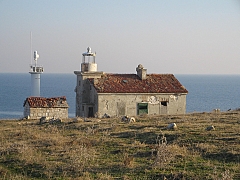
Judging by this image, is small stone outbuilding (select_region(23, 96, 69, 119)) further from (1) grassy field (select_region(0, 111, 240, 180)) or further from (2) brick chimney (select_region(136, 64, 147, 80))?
(1) grassy field (select_region(0, 111, 240, 180))

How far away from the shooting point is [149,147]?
40.0 feet

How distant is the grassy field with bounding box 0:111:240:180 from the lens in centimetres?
929

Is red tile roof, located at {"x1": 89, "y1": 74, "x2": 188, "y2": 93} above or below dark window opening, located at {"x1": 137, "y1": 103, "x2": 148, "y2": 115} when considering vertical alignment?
above

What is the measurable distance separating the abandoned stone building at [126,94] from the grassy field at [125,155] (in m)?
13.0

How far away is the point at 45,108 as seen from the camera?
27.2 m

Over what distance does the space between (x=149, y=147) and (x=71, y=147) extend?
248 cm

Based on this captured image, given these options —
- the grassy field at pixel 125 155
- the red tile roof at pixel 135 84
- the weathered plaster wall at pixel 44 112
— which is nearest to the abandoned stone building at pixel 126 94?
the red tile roof at pixel 135 84

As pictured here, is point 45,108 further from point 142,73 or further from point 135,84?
point 142,73

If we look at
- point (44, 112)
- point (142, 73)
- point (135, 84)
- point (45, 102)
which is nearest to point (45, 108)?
point (44, 112)

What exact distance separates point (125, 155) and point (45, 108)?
1699 cm

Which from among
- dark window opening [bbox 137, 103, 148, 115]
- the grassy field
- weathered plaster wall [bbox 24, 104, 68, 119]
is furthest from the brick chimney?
the grassy field

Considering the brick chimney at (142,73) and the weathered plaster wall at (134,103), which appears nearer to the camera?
the weathered plaster wall at (134,103)

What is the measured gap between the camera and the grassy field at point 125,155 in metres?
9.29

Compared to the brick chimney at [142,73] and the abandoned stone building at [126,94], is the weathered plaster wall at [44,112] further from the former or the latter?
the brick chimney at [142,73]
